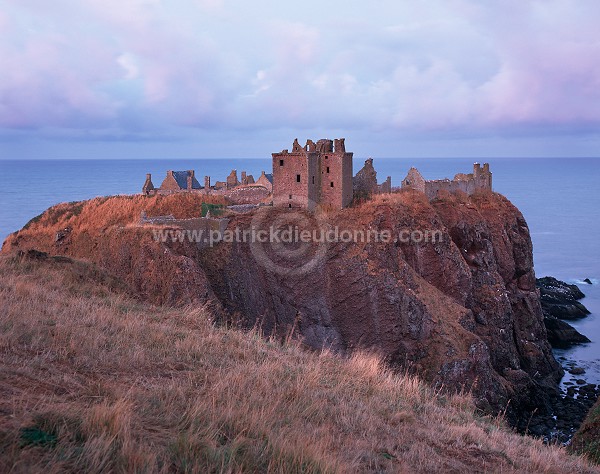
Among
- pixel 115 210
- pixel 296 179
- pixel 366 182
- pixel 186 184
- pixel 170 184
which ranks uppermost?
pixel 186 184

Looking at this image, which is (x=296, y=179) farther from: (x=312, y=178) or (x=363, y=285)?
(x=363, y=285)

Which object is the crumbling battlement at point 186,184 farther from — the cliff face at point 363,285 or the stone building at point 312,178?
the cliff face at point 363,285

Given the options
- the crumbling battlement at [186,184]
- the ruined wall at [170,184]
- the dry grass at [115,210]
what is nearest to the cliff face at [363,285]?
the dry grass at [115,210]

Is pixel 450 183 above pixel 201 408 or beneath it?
above

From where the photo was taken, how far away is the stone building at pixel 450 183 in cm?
3903

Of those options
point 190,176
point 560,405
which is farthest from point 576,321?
point 190,176

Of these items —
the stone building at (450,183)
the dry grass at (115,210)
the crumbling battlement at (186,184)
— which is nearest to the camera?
the dry grass at (115,210)

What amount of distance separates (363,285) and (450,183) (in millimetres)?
14898

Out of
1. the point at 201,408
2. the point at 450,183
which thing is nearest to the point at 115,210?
the point at 450,183

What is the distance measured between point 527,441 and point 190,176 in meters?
43.0

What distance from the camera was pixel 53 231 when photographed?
32.8 metres

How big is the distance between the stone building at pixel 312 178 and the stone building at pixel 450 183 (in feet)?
19.4

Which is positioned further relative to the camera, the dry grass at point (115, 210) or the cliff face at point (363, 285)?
the dry grass at point (115, 210)

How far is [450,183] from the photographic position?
4125 centimetres
